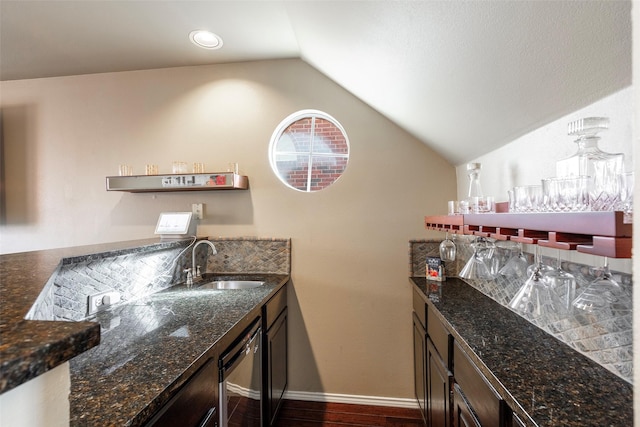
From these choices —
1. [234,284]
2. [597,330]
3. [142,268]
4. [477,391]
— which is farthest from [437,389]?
[142,268]

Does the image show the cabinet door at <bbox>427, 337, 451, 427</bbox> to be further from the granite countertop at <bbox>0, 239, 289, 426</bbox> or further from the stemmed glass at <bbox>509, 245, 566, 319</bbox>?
the granite countertop at <bbox>0, 239, 289, 426</bbox>

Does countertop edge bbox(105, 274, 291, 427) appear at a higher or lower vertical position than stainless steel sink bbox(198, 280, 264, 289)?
higher

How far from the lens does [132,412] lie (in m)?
0.65

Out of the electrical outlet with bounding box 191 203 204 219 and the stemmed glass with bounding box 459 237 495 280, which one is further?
the electrical outlet with bounding box 191 203 204 219

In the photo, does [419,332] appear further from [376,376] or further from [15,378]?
[15,378]

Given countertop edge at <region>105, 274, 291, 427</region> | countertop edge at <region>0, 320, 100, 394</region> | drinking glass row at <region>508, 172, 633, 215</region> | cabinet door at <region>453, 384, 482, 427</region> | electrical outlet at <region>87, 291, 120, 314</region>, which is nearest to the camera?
countertop edge at <region>0, 320, 100, 394</region>

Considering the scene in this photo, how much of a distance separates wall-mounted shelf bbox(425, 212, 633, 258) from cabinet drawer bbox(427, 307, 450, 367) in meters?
0.71

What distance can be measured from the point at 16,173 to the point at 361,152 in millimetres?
3187

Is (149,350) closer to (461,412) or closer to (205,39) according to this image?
(461,412)

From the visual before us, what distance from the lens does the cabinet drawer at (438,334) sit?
1336mm

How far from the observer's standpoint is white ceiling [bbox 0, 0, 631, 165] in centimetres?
80

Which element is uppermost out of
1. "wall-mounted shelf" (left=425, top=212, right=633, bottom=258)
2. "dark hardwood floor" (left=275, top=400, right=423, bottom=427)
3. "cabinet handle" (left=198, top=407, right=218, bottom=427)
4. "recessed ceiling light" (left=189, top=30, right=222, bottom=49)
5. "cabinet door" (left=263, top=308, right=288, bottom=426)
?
"recessed ceiling light" (left=189, top=30, right=222, bottom=49)

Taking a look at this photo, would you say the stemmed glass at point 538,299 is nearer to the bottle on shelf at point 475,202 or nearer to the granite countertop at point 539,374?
Answer: the granite countertop at point 539,374

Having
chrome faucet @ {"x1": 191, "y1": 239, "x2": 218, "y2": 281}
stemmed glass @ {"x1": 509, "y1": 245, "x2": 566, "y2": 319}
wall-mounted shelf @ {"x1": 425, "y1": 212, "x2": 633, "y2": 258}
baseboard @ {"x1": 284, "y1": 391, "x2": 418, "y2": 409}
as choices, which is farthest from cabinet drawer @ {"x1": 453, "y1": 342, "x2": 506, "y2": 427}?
chrome faucet @ {"x1": 191, "y1": 239, "x2": 218, "y2": 281}
